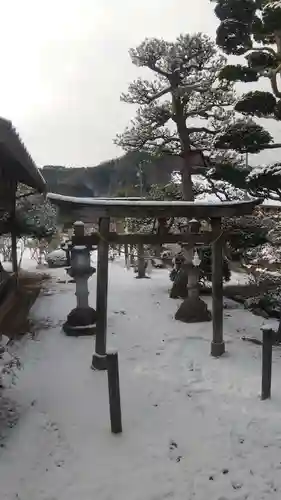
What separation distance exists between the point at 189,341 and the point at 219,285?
1553 mm

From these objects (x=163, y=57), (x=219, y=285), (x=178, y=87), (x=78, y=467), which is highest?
(x=163, y=57)

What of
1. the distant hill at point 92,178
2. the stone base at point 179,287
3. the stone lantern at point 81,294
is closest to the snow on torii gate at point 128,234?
the stone lantern at point 81,294

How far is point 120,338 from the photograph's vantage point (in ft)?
27.3

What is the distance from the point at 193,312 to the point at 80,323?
103 inches

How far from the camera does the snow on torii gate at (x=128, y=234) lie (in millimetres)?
6176

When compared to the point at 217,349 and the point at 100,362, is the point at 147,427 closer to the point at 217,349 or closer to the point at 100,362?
the point at 100,362

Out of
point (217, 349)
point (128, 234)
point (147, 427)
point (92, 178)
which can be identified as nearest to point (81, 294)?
point (128, 234)

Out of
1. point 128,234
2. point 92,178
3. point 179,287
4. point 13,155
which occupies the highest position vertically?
point 92,178

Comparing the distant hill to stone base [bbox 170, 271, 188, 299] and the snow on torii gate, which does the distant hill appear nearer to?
stone base [bbox 170, 271, 188, 299]

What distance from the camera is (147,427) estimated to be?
488 cm

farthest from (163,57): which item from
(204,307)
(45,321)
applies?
(45,321)

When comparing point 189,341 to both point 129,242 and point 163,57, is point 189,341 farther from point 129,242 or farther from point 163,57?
point 163,57

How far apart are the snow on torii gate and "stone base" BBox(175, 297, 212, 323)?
2190mm

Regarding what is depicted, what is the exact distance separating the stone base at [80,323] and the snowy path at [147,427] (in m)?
0.31
